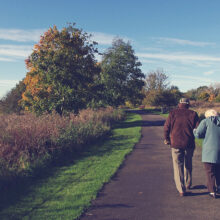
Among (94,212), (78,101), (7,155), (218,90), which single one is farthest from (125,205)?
(218,90)

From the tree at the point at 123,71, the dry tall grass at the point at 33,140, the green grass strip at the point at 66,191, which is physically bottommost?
the green grass strip at the point at 66,191

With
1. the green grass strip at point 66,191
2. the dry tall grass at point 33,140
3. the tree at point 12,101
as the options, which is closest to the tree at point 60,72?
the dry tall grass at point 33,140

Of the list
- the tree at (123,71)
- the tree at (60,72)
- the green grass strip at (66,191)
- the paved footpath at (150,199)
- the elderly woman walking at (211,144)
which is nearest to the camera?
the paved footpath at (150,199)

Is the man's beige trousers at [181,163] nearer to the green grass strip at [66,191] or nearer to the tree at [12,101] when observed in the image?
the green grass strip at [66,191]

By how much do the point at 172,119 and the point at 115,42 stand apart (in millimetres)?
36099

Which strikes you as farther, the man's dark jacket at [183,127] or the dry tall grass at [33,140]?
the dry tall grass at [33,140]

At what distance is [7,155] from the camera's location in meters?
7.56

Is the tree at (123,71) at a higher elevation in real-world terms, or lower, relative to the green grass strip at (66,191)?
higher

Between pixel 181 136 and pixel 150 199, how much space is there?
4.81 feet

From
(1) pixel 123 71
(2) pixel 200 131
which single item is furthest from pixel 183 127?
(1) pixel 123 71

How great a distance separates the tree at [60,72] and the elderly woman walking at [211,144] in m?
14.4

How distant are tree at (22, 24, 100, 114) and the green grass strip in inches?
418

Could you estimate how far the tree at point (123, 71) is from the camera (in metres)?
35.3

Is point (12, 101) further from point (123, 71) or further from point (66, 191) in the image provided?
point (66, 191)
